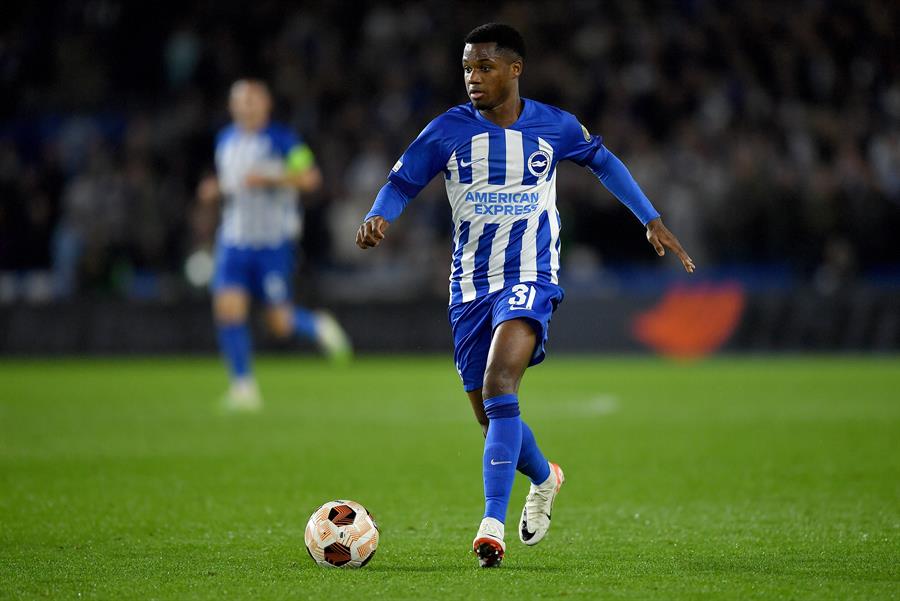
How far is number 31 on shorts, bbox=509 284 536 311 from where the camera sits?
5742 millimetres

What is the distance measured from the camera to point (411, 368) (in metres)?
18.6

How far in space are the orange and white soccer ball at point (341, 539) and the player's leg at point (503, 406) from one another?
0.45 m

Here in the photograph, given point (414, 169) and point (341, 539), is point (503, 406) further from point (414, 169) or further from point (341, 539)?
point (414, 169)

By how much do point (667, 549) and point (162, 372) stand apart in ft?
42.5

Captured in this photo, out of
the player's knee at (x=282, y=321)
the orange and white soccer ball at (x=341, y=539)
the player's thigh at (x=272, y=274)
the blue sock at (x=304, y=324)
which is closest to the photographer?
the orange and white soccer ball at (x=341, y=539)

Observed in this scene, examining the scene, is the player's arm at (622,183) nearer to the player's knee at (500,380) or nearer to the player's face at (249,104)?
the player's knee at (500,380)

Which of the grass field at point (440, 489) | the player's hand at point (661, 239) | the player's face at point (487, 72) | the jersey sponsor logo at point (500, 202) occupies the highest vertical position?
the player's face at point (487, 72)

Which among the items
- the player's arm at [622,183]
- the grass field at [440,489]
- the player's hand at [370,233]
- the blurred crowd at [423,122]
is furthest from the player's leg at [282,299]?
the player's hand at [370,233]

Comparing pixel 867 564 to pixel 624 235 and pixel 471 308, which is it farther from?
pixel 624 235

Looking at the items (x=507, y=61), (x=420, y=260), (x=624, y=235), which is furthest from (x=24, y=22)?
(x=507, y=61)

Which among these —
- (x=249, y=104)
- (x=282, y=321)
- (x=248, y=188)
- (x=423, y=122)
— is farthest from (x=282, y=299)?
A: (x=423, y=122)

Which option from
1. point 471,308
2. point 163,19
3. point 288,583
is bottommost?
point 288,583

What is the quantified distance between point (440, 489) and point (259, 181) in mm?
5404

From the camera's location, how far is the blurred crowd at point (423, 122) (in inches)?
751
